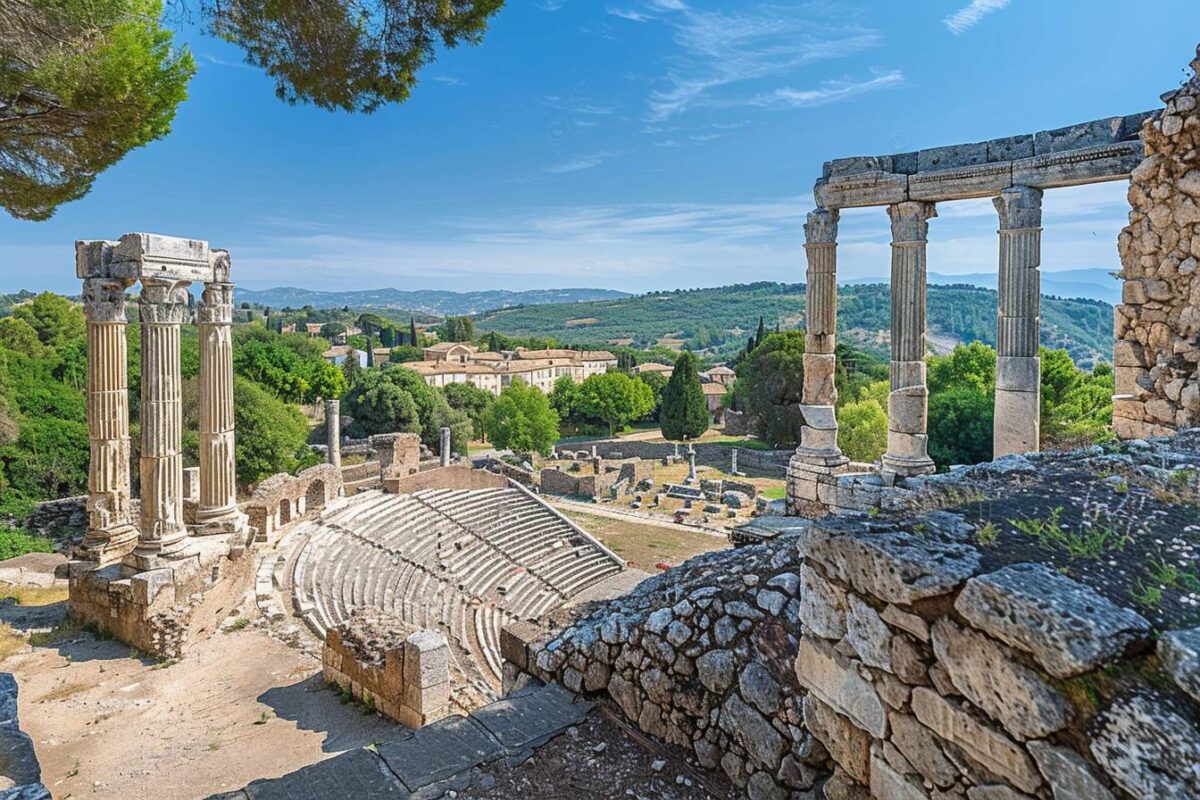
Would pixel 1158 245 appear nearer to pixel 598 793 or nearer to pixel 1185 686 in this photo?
pixel 1185 686

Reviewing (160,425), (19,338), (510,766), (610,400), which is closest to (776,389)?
(610,400)

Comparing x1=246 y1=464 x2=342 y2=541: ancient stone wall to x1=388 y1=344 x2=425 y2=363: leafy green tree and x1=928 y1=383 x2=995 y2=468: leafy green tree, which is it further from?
x1=388 y1=344 x2=425 y2=363: leafy green tree

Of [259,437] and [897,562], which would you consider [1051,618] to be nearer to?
[897,562]

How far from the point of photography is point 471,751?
4121 mm

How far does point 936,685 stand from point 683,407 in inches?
1868

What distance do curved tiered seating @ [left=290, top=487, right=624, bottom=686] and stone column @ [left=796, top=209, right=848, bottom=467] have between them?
17.7ft

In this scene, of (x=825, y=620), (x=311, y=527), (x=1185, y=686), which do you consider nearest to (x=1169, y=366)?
(x=825, y=620)

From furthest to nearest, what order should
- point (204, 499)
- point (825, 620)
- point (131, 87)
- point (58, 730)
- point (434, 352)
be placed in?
point (434, 352), point (204, 499), point (131, 87), point (58, 730), point (825, 620)

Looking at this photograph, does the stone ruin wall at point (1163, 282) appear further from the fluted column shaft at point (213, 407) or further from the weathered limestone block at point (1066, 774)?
the fluted column shaft at point (213, 407)

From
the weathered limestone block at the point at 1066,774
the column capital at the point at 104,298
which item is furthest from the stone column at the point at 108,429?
the weathered limestone block at the point at 1066,774

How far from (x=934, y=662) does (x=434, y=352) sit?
89.5 m

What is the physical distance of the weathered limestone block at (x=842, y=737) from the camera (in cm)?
263

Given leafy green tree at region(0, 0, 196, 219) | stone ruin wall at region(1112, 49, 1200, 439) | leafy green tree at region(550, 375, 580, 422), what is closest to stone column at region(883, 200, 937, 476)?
stone ruin wall at region(1112, 49, 1200, 439)

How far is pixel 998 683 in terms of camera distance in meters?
2.01
